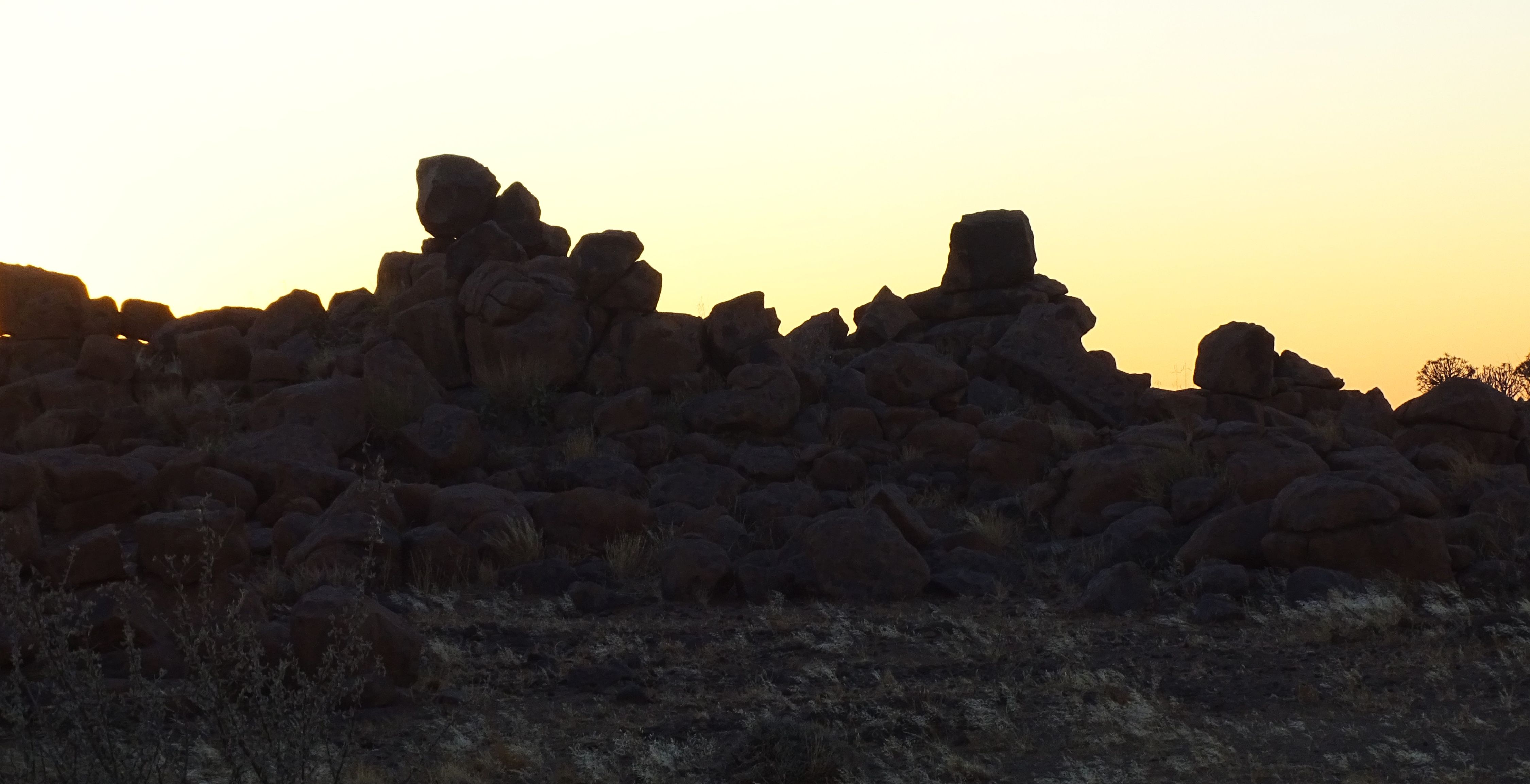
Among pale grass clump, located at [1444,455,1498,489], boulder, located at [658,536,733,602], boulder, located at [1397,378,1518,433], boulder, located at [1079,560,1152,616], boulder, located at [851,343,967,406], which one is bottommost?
boulder, located at [658,536,733,602]

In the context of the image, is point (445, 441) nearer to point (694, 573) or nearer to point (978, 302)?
point (694, 573)

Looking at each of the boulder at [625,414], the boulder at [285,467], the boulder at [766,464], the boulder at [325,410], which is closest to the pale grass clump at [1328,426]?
the boulder at [766,464]

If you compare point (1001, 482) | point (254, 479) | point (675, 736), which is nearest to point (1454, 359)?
point (1001, 482)

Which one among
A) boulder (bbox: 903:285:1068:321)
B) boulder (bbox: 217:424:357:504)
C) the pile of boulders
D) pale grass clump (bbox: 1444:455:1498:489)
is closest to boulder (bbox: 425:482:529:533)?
the pile of boulders

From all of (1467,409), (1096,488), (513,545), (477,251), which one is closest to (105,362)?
(477,251)

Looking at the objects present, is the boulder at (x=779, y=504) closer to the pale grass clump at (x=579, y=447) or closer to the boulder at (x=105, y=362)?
the pale grass clump at (x=579, y=447)

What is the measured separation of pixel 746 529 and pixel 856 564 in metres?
2.54

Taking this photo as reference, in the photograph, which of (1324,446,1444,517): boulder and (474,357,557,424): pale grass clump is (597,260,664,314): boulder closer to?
(474,357,557,424): pale grass clump

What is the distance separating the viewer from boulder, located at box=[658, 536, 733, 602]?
13570 millimetres

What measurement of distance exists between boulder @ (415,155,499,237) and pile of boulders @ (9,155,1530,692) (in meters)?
Result: 0.05

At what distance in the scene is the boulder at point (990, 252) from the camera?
2458 cm

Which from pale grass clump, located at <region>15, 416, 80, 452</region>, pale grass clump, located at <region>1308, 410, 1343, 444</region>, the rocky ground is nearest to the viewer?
the rocky ground

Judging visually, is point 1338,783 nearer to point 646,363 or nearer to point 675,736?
point 675,736

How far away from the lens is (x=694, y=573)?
1359 cm
